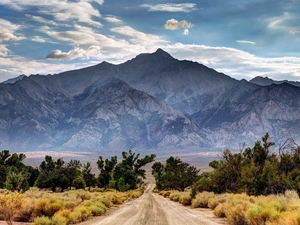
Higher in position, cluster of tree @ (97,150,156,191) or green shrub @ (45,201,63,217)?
green shrub @ (45,201,63,217)

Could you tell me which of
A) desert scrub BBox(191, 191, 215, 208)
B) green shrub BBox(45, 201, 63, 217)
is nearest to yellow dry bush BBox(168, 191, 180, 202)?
desert scrub BBox(191, 191, 215, 208)

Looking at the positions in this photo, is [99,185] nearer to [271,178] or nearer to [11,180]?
[11,180]

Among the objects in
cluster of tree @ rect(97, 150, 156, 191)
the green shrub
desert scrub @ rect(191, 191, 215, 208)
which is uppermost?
the green shrub

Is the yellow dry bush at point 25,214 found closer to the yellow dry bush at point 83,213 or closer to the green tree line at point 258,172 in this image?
the yellow dry bush at point 83,213

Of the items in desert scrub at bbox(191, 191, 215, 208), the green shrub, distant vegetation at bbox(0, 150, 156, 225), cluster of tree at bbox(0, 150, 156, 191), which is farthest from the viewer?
cluster of tree at bbox(0, 150, 156, 191)

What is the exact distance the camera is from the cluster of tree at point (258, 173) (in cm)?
3569

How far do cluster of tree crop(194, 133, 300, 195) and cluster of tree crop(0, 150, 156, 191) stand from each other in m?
35.3

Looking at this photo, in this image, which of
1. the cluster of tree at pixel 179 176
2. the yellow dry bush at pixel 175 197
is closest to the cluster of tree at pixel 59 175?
the cluster of tree at pixel 179 176

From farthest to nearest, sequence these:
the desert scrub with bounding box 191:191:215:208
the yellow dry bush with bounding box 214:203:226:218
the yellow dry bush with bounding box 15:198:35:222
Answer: the desert scrub with bounding box 191:191:215:208
the yellow dry bush with bounding box 214:203:226:218
the yellow dry bush with bounding box 15:198:35:222

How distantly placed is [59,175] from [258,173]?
53320mm

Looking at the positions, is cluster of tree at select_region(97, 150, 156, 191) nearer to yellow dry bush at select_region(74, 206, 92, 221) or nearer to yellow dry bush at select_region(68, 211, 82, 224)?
yellow dry bush at select_region(74, 206, 92, 221)

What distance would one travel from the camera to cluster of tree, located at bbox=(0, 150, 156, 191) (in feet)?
255

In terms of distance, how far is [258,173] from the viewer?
38.4 m

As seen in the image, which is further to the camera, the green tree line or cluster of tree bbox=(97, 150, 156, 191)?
cluster of tree bbox=(97, 150, 156, 191)
